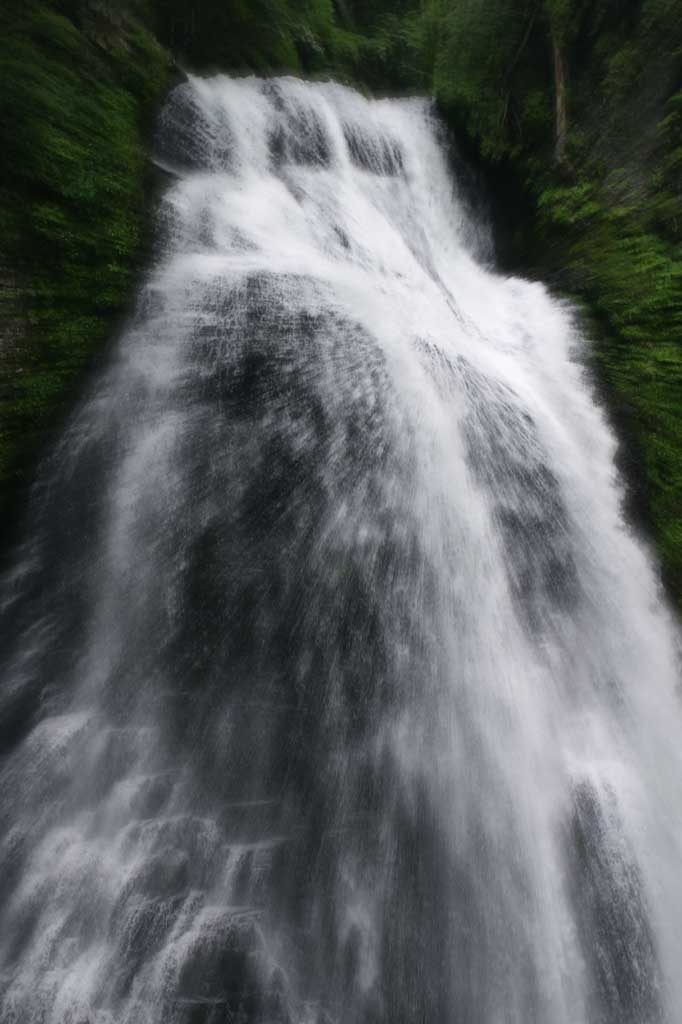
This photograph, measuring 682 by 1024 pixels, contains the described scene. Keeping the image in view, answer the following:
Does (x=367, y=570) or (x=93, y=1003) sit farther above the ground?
(x=367, y=570)

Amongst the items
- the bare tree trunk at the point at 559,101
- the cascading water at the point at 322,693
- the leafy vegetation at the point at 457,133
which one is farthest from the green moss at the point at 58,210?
the bare tree trunk at the point at 559,101

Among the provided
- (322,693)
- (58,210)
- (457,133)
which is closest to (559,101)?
(457,133)

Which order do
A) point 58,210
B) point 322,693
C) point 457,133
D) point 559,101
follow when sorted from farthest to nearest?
point 457,133
point 559,101
point 58,210
point 322,693

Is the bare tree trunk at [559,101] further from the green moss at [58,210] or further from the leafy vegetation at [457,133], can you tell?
the green moss at [58,210]

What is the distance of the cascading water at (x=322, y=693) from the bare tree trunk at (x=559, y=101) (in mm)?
6462

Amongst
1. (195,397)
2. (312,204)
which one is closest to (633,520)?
(195,397)

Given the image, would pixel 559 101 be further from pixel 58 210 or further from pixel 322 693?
pixel 322 693

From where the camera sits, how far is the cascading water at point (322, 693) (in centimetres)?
350

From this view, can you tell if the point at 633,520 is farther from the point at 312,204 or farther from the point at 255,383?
the point at 312,204

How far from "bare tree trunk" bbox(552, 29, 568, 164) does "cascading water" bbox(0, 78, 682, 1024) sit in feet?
21.2

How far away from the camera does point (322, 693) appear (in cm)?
442

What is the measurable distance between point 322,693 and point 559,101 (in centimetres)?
1250

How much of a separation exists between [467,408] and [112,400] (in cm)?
400

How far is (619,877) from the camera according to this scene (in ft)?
13.2
